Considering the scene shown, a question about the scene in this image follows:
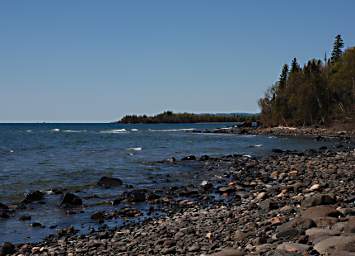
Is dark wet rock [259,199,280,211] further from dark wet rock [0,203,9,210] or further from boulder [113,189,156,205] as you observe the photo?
dark wet rock [0,203,9,210]

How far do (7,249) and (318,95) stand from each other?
231 ft

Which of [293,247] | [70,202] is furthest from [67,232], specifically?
[293,247]

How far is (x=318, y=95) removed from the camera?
7500 centimetres

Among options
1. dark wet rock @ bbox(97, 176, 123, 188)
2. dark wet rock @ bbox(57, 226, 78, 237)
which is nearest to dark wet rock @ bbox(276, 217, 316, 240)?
dark wet rock @ bbox(57, 226, 78, 237)

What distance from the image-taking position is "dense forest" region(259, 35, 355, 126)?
221 feet

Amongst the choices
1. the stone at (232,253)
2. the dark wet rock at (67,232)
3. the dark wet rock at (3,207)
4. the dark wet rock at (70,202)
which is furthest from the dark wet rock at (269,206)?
the dark wet rock at (3,207)

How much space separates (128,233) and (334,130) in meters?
61.3

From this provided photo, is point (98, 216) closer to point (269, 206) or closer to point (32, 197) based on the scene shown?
point (32, 197)

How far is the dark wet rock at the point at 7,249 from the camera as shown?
10833 mm

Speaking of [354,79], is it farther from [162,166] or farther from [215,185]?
[215,185]

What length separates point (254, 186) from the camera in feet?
64.8

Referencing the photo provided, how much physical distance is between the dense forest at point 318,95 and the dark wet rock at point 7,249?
196 ft

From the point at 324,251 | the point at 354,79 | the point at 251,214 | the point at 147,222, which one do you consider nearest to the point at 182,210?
the point at 147,222

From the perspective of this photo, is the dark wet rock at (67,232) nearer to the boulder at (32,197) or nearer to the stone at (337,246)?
the boulder at (32,197)
